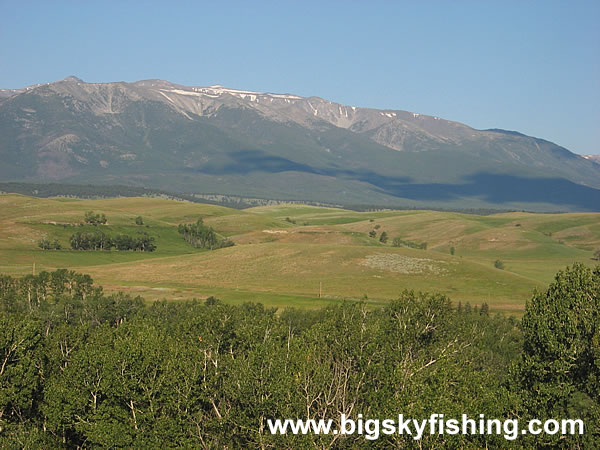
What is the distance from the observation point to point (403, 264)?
18388cm

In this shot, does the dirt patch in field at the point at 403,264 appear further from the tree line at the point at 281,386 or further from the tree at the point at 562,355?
the tree at the point at 562,355

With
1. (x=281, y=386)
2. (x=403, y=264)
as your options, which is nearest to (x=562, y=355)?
(x=281, y=386)

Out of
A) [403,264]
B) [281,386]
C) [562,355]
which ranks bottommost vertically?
[403,264]

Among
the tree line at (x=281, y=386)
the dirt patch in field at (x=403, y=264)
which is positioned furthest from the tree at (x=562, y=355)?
the dirt patch in field at (x=403, y=264)

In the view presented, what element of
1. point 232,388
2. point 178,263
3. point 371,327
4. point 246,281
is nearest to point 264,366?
point 232,388

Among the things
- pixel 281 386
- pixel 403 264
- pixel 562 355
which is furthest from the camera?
pixel 403 264

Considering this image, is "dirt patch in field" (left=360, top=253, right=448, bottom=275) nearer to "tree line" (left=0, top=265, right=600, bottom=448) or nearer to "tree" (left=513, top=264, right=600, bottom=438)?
"tree line" (left=0, top=265, right=600, bottom=448)

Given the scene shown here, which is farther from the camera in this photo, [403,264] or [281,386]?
[403,264]

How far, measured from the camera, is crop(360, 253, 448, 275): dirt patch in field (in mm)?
178250

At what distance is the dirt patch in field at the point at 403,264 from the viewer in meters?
178

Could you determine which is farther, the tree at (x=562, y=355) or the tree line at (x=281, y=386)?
the tree at (x=562, y=355)

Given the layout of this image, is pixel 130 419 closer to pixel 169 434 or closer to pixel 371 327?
pixel 169 434

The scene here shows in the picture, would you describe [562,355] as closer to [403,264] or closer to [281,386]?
[281,386]

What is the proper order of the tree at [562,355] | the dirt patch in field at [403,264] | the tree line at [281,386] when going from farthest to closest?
the dirt patch in field at [403,264], the tree at [562,355], the tree line at [281,386]
